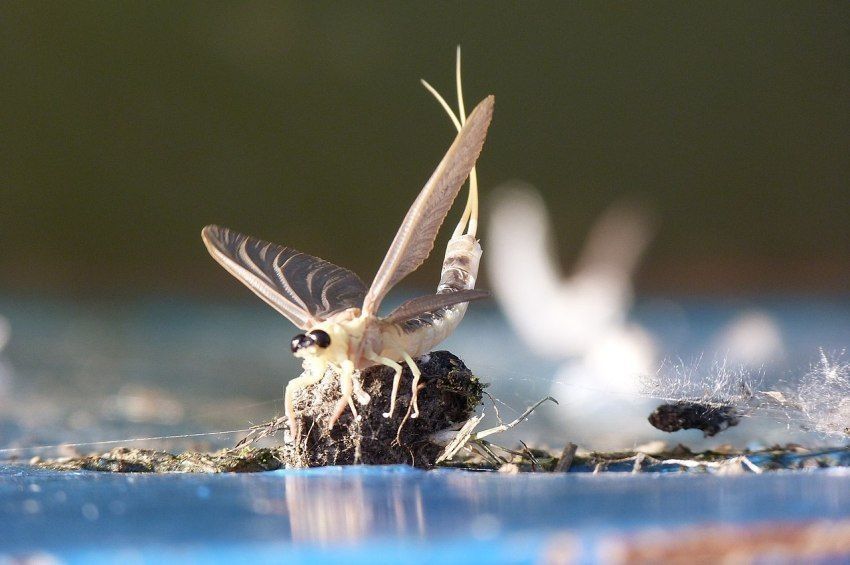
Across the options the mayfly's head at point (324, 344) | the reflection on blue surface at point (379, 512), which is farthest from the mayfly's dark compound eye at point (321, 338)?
the reflection on blue surface at point (379, 512)

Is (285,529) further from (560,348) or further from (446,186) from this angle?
(560,348)

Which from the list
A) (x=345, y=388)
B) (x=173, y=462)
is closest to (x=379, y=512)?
(x=345, y=388)

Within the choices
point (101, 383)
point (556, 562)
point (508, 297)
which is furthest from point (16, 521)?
point (508, 297)

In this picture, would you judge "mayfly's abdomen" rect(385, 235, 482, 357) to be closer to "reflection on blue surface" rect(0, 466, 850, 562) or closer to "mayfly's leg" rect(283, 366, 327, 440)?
"mayfly's leg" rect(283, 366, 327, 440)

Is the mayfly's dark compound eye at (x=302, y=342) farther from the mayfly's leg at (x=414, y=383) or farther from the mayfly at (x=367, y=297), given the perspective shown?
the mayfly's leg at (x=414, y=383)

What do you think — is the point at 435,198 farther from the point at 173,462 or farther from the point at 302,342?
the point at 173,462

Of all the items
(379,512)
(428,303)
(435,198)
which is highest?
(435,198)
